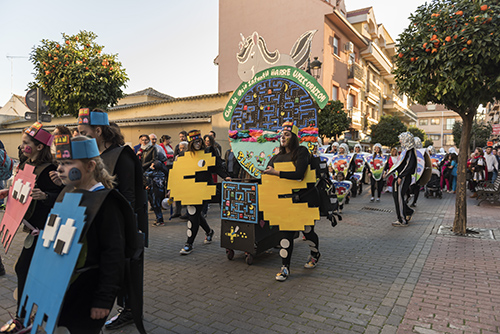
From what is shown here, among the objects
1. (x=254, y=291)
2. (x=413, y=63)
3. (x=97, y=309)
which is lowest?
(x=254, y=291)

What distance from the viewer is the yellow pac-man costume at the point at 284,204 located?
4.64 metres

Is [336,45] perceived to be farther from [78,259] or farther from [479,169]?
[78,259]

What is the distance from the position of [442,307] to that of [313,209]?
1.80m

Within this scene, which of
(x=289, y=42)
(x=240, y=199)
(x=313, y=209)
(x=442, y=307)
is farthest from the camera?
(x=289, y=42)

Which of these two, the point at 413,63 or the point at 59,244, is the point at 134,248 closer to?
the point at 59,244

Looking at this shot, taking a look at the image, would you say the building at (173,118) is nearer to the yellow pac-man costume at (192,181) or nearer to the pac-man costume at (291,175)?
the yellow pac-man costume at (192,181)

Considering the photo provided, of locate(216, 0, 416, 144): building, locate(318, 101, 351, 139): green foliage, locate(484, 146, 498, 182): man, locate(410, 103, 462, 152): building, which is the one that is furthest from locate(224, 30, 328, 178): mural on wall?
locate(410, 103, 462, 152): building

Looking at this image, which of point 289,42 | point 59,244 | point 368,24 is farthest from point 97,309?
point 368,24

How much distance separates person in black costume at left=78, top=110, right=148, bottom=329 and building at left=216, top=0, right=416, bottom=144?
22503 mm

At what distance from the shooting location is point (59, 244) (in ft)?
6.52

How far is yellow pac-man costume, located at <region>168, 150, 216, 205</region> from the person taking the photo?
578 cm

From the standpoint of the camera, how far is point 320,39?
25.3 metres

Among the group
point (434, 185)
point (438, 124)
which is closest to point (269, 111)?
point (434, 185)

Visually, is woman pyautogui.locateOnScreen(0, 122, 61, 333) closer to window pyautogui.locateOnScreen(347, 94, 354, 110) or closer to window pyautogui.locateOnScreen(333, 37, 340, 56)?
window pyautogui.locateOnScreen(333, 37, 340, 56)
